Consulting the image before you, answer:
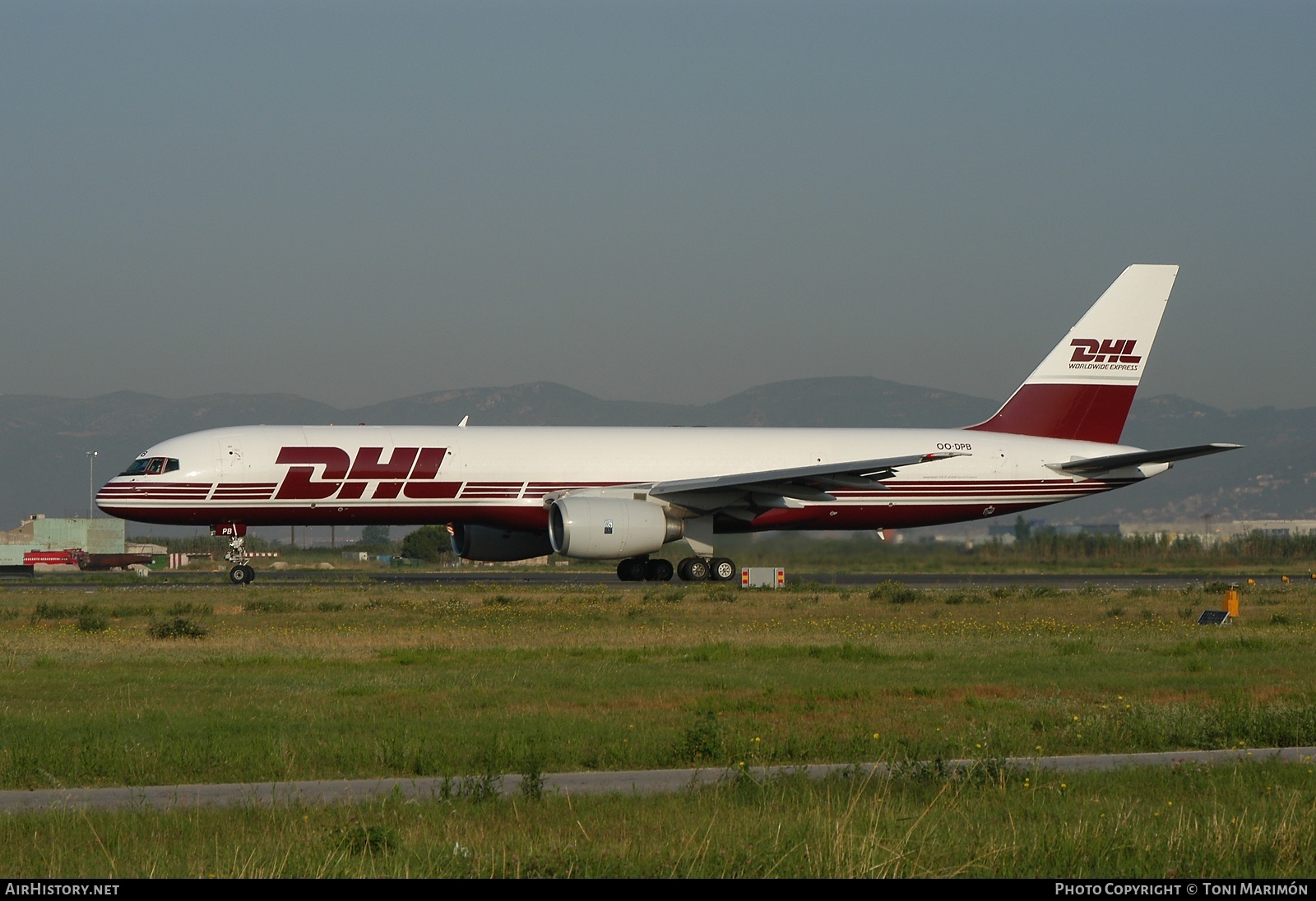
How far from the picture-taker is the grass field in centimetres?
779

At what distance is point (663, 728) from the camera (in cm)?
1288

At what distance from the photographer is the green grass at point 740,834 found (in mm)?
7414

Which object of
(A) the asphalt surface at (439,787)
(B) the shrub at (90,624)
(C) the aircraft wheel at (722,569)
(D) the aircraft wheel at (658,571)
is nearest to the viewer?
(A) the asphalt surface at (439,787)

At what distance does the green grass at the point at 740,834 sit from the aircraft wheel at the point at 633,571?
94.8ft

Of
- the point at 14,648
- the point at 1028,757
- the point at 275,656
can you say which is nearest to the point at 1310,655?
the point at 1028,757

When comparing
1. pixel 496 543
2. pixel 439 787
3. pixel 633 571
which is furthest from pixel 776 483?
pixel 439 787

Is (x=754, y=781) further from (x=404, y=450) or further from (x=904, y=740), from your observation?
(x=404, y=450)

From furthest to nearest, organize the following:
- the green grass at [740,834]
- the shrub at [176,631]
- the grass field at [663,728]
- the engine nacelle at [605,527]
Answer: the engine nacelle at [605,527] < the shrub at [176,631] < the grass field at [663,728] < the green grass at [740,834]

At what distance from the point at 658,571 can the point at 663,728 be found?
84.7 feet

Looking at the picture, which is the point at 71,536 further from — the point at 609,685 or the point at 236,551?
the point at 609,685

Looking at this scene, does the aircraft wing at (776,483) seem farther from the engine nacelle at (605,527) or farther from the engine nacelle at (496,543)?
the engine nacelle at (496,543)

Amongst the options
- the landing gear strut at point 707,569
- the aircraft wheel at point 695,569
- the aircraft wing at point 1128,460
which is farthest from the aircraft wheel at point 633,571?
the aircraft wing at point 1128,460

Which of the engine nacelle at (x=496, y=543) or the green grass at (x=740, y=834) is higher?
the engine nacelle at (x=496, y=543)

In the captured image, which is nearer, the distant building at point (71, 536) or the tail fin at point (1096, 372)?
the tail fin at point (1096, 372)
